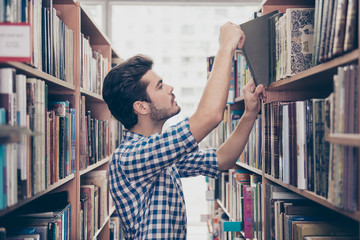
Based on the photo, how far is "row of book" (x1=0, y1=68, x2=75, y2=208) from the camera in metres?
0.91

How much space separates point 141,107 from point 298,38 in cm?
69

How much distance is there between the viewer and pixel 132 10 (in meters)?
3.66

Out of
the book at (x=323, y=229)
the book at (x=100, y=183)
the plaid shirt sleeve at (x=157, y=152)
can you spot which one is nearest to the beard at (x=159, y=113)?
the plaid shirt sleeve at (x=157, y=152)

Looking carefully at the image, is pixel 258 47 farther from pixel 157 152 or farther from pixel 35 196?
pixel 35 196

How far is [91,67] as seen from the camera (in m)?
2.16

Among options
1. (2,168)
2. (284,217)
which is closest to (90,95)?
(2,168)

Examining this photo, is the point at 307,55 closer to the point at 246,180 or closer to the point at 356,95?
the point at 356,95

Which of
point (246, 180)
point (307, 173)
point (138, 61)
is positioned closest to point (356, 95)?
point (307, 173)

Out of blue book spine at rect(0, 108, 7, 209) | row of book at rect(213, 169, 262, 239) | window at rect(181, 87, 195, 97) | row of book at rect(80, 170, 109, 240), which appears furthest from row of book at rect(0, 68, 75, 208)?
window at rect(181, 87, 195, 97)

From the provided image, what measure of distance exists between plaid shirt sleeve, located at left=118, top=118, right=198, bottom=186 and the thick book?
0.45 meters

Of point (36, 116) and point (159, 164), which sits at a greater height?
point (36, 116)

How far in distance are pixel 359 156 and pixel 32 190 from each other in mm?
949

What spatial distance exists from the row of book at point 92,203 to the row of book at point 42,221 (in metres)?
0.25

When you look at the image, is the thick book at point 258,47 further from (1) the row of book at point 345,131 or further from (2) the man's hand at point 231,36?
(1) the row of book at point 345,131
